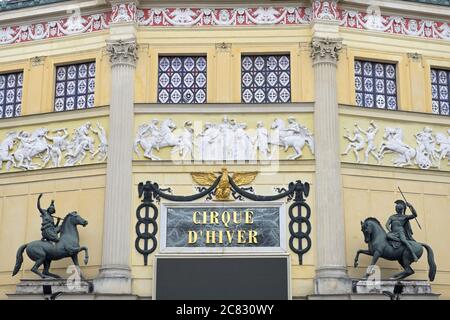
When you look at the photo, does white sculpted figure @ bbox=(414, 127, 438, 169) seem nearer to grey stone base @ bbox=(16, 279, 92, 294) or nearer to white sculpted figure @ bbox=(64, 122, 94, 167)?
white sculpted figure @ bbox=(64, 122, 94, 167)

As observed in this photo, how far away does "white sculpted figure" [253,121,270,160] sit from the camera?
28.8 m

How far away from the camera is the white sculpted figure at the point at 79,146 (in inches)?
1160

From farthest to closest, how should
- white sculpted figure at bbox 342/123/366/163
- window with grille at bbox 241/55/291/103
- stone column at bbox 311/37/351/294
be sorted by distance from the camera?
window with grille at bbox 241/55/291/103 < white sculpted figure at bbox 342/123/366/163 < stone column at bbox 311/37/351/294

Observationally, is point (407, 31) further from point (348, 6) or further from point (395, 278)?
point (395, 278)

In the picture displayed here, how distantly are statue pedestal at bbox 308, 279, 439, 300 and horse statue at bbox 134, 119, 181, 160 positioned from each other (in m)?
7.02

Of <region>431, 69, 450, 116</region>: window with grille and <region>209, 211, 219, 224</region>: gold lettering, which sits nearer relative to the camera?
<region>209, 211, 219, 224</region>: gold lettering

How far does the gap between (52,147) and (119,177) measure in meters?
3.18

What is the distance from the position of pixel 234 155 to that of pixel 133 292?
566cm

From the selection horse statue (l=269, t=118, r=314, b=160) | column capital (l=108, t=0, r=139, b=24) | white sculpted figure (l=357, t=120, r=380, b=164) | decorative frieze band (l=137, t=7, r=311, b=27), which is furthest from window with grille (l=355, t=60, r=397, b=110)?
column capital (l=108, t=0, r=139, b=24)

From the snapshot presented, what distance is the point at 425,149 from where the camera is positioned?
2986 cm

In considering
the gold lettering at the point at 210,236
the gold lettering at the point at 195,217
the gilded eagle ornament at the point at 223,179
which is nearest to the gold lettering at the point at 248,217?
the gilded eagle ornament at the point at 223,179

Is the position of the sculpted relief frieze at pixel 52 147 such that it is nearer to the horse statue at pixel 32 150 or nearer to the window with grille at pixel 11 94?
the horse statue at pixel 32 150

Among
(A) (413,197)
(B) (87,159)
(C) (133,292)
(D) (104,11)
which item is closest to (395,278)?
(A) (413,197)

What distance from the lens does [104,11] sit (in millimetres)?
30734
